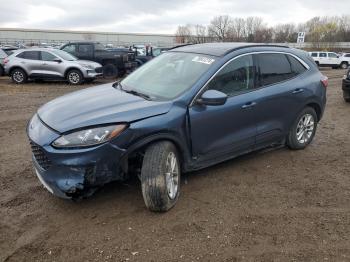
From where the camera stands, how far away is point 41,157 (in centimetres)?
377

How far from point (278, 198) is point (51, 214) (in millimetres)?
2487

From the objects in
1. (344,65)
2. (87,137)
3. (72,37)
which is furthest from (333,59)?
(72,37)

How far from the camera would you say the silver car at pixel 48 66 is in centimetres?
1502

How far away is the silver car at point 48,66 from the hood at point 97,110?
1101 cm

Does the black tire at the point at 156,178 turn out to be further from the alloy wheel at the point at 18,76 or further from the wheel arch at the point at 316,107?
the alloy wheel at the point at 18,76

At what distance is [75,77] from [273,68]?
37.2 ft

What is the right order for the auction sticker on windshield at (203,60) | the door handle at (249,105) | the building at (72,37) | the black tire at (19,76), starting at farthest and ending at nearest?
the building at (72,37), the black tire at (19,76), the door handle at (249,105), the auction sticker on windshield at (203,60)

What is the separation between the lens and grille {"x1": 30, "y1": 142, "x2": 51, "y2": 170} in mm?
3689

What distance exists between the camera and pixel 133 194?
4.32 m

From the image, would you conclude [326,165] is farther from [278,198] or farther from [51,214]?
[51,214]

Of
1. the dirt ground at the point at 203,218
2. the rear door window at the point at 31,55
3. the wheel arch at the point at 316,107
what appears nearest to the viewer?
the dirt ground at the point at 203,218

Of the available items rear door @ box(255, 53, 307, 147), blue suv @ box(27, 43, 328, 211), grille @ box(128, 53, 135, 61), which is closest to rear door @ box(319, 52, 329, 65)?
grille @ box(128, 53, 135, 61)

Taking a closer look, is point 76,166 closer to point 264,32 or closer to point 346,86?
point 346,86

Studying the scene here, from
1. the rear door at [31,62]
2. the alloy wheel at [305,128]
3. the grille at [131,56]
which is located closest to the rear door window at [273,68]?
the alloy wheel at [305,128]
